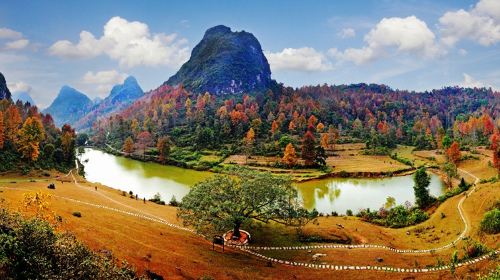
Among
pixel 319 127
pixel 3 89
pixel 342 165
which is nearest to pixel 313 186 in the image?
pixel 342 165

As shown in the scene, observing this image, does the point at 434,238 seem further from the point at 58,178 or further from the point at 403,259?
the point at 58,178

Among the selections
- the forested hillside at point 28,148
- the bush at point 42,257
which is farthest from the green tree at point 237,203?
the forested hillside at point 28,148

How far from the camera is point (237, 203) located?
38.5 meters

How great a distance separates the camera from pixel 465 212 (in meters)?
43.6

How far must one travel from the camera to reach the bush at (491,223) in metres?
35.2

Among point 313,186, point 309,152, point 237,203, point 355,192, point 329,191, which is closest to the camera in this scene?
point 237,203

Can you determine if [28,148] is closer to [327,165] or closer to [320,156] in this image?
[320,156]

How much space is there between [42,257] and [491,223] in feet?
118

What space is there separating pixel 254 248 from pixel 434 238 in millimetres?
18644

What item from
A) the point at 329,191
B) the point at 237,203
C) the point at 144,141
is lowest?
the point at 329,191

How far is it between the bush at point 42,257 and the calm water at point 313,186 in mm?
44979

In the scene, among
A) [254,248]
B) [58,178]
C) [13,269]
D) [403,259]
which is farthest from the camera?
[58,178]

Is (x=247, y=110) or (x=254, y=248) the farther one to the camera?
(x=247, y=110)

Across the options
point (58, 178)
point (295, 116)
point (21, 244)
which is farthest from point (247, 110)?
point (21, 244)
